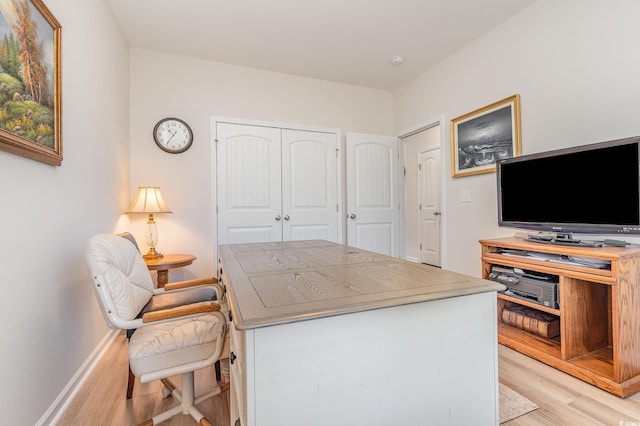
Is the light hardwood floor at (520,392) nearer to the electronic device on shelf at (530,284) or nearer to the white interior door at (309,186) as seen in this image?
the electronic device on shelf at (530,284)

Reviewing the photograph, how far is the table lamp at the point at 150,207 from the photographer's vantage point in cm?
269

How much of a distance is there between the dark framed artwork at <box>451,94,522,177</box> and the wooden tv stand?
0.89 meters

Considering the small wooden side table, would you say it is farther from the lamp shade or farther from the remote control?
the remote control

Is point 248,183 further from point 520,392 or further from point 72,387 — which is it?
point 520,392

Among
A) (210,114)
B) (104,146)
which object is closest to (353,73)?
(210,114)

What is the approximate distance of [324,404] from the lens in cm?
82

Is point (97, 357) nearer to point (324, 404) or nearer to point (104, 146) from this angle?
point (104, 146)

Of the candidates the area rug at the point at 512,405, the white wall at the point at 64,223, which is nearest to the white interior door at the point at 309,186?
the white wall at the point at 64,223

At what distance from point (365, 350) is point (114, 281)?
43.5 inches

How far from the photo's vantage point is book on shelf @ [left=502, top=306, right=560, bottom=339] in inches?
81.0

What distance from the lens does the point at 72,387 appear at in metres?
1.63

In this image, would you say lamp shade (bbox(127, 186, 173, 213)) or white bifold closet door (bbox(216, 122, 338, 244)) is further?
white bifold closet door (bbox(216, 122, 338, 244))

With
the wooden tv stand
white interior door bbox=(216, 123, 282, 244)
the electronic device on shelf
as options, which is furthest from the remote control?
white interior door bbox=(216, 123, 282, 244)

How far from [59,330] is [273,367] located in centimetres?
149
